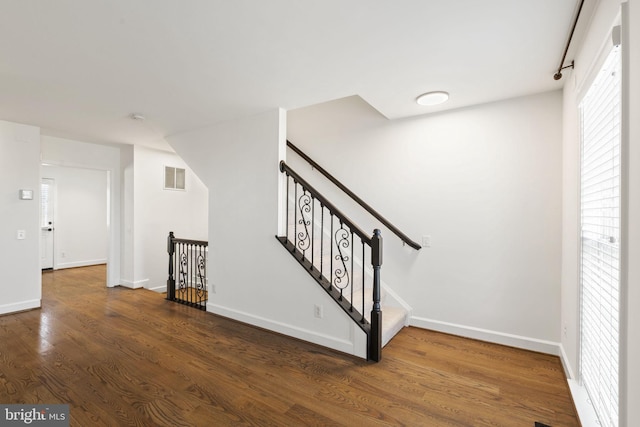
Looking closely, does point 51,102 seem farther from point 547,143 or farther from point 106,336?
point 547,143

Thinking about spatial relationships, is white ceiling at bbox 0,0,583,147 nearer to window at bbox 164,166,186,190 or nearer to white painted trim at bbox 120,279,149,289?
window at bbox 164,166,186,190

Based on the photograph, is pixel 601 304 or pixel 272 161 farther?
pixel 272 161

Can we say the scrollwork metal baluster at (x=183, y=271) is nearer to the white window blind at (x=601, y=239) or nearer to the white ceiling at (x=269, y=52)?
the white ceiling at (x=269, y=52)

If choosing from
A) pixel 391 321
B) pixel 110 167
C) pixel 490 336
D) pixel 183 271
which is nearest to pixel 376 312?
pixel 391 321

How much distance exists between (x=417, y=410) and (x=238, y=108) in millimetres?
3211

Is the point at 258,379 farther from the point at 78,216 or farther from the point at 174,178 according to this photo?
the point at 78,216

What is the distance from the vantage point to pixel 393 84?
102 inches

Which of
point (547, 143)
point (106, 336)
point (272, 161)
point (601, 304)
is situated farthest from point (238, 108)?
point (601, 304)

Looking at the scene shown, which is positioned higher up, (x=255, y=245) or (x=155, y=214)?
(x=155, y=214)

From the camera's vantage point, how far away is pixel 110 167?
17.0 ft

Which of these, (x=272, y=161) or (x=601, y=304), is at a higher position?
(x=272, y=161)

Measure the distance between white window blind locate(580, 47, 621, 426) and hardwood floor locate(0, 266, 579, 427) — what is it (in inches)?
16.8

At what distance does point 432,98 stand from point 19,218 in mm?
5277

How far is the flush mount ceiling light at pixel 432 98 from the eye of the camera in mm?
2757
